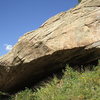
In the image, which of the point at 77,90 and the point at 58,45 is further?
the point at 58,45

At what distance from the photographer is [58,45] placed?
9203 millimetres

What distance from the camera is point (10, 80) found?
39.7ft

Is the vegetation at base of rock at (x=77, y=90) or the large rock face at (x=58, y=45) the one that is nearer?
the vegetation at base of rock at (x=77, y=90)

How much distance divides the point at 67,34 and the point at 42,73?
3140 mm

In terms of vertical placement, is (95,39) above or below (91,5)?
below

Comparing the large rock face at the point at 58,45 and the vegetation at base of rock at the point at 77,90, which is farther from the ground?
the large rock face at the point at 58,45

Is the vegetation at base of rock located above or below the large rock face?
below

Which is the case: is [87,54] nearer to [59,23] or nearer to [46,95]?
[59,23]

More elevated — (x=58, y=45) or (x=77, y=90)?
(x=58, y=45)

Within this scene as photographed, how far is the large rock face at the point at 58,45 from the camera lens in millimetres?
9000

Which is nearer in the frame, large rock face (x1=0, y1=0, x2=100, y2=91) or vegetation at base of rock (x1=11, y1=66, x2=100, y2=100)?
vegetation at base of rock (x1=11, y1=66, x2=100, y2=100)

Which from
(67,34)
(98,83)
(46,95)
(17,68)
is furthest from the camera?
(17,68)

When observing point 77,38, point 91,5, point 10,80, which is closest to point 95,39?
point 77,38

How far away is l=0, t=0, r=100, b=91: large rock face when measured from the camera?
9.00m
